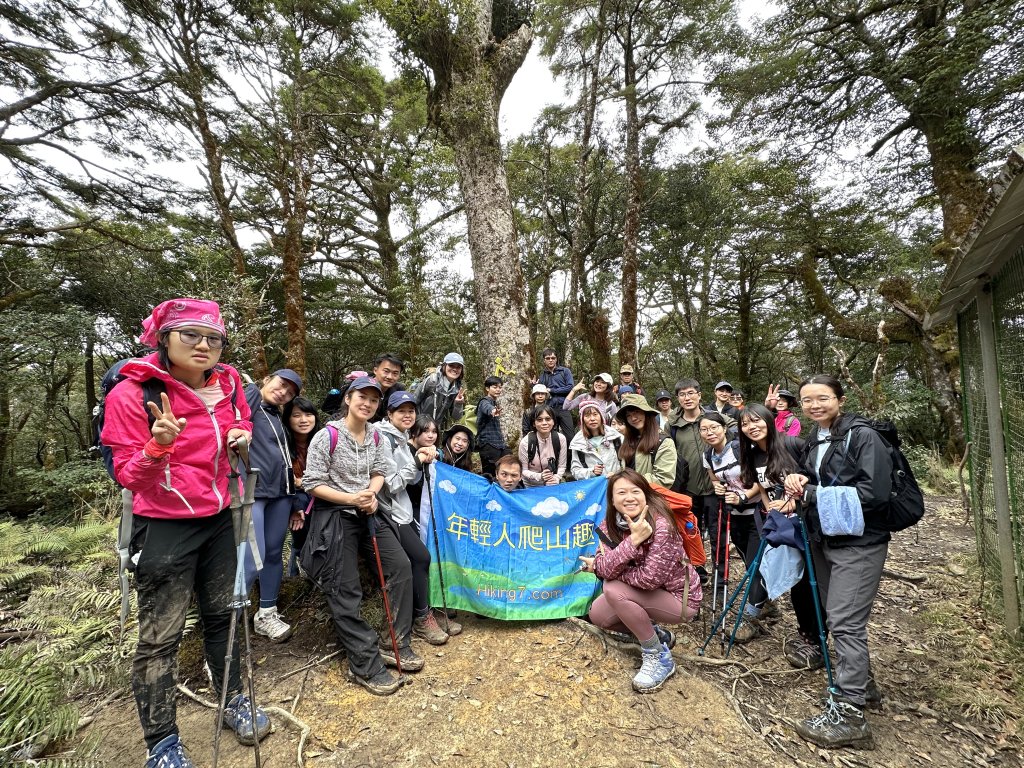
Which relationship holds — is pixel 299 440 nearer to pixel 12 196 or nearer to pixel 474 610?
A: pixel 474 610

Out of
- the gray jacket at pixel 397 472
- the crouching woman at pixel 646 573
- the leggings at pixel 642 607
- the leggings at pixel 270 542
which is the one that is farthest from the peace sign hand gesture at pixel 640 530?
the leggings at pixel 270 542

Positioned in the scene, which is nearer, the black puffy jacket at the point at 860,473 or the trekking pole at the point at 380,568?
the black puffy jacket at the point at 860,473

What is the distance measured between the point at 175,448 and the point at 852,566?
167 inches

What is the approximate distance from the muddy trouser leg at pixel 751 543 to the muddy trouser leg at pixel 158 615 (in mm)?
4433

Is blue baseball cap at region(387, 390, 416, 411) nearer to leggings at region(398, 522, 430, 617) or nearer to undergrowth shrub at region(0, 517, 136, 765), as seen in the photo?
leggings at region(398, 522, 430, 617)

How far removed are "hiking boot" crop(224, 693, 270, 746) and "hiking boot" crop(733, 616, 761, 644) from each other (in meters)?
3.77

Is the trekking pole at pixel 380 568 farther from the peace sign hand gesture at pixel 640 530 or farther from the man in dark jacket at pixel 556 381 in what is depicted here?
the man in dark jacket at pixel 556 381

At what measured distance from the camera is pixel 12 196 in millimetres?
9250

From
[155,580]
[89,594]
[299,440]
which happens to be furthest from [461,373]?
[89,594]

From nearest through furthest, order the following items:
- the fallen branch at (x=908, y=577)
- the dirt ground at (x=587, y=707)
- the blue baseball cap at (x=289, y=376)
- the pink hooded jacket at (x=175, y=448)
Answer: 1. the pink hooded jacket at (x=175, y=448)
2. the dirt ground at (x=587, y=707)
3. the blue baseball cap at (x=289, y=376)
4. the fallen branch at (x=908, y=577)

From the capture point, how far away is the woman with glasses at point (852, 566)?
269 centimetres

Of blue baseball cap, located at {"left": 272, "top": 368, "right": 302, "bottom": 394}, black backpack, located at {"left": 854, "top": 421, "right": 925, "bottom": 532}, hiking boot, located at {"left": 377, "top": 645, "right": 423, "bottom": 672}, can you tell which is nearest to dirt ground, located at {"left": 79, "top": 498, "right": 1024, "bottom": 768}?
hiking boot, located at {"left": 377, "top": 645, "right": 423, "bottom": 672}

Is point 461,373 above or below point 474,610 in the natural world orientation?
above

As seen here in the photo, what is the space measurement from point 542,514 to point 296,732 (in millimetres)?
2479
